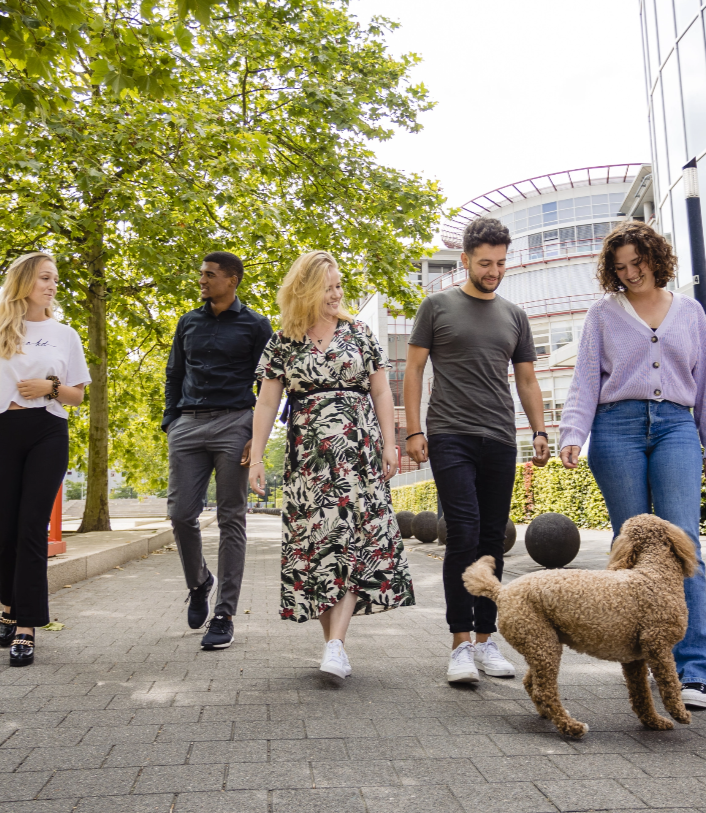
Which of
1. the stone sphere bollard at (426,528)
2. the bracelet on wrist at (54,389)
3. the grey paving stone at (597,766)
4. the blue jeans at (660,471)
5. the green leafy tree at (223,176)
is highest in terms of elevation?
the green leafy tree at (223,176)

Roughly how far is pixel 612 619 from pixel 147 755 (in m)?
1.84

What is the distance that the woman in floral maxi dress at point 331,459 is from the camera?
397 centimetres

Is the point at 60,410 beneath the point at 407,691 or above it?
above

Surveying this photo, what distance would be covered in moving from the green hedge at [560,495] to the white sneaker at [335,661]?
12.8 metres

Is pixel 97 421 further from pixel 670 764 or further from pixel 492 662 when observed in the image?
pixel 670 764

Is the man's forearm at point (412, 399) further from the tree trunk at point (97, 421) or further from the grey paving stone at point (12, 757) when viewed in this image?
the tree trunk at point (97, 421)

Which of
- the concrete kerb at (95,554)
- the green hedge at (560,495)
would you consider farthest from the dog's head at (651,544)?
the green hedge at (560,495)

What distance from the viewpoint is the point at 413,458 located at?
4.27 meters

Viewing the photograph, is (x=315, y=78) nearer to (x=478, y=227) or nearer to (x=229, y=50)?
(x=229, y=50)

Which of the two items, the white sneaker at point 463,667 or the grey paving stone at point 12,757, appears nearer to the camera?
the grey paving stone at point 12,757

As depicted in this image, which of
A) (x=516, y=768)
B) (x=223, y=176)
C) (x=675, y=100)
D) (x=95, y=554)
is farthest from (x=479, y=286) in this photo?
(x=675, y=100)

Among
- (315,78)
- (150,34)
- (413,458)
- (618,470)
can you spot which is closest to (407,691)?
(413,458)

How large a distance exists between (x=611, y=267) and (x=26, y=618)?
3.83 meters

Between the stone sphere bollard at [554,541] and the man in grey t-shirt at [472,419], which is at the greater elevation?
the man in grey t-shirt at [472,419]
